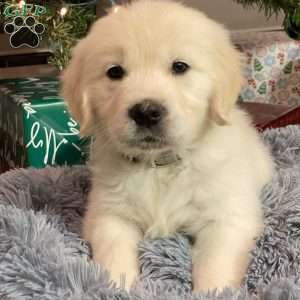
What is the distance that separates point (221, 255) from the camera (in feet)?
4.50

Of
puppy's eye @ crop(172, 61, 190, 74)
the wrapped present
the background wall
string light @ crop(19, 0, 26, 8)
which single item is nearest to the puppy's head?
puppy's eye @ crop(172, 61, 190, 74)

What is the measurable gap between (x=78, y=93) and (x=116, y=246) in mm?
383

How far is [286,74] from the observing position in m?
2.77

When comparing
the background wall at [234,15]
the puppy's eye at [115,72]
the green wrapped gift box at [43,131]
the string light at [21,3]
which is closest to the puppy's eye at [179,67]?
the puppy's eye at [115,72]

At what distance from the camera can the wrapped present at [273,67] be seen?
274 cm

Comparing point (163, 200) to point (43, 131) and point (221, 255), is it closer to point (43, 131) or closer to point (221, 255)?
point (221, 255)

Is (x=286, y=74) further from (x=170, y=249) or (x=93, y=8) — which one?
(x=170, y=249)

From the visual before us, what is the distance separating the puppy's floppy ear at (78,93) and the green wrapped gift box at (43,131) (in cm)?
53

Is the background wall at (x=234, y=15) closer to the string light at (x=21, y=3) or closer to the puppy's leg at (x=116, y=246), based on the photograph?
the string light at (x=21, y=3)

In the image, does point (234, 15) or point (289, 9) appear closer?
point (289, 9)

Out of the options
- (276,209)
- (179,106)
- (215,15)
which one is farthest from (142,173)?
(215,15)

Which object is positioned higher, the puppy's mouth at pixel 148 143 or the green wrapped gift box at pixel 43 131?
the puppy's mouth at pixel 148 143

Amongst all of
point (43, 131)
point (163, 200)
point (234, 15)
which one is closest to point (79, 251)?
point (163, 200)

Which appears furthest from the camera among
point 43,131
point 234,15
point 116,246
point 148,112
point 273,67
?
point 234,15
